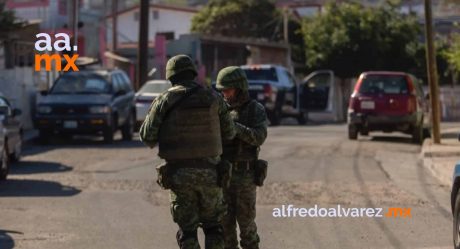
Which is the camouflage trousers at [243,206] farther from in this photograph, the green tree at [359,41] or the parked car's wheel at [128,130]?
the green tree at [359,41]

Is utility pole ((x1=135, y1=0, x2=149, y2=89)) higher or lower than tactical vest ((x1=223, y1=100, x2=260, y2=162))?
higher

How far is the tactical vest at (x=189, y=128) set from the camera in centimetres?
634

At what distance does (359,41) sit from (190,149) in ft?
122

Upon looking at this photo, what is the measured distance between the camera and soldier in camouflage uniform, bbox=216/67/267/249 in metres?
6.91

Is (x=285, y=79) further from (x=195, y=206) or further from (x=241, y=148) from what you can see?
(x=195, y=206)

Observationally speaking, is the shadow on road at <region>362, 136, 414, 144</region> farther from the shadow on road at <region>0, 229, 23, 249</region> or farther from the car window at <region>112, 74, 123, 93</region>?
the shadow on road at <region>0, 229, 23, 249</region>

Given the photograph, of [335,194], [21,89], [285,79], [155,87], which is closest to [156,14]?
[285,79]

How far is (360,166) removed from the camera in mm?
15898

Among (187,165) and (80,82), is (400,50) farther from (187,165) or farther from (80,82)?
(187,165)

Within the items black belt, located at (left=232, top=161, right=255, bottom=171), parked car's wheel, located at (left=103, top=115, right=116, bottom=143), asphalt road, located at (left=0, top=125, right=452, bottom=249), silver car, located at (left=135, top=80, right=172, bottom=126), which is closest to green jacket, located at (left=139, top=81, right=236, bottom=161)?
black belt, located at (left=232, top=161, right=255, bottom=171)

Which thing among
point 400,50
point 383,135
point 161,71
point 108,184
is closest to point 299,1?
point 400,50

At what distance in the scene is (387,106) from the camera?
2081 centimetres

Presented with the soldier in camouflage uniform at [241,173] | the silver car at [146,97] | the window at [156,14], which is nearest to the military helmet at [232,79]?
the soldier in camouflage uniform at [241,173]

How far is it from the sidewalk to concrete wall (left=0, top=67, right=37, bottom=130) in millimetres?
10347
